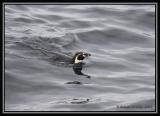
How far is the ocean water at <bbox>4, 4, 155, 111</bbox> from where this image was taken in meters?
10.6

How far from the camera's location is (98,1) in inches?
787

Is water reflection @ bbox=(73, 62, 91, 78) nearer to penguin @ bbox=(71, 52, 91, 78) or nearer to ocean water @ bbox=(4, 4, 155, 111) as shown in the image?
penguin @ bbox=(71, 52, 91, 78)

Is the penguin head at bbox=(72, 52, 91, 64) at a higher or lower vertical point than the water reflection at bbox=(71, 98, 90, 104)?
higher

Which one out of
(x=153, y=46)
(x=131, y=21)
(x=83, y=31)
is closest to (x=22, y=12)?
(x=83, y=31)

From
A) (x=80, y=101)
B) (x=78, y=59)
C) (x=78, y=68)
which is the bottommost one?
(x=80, y=101)

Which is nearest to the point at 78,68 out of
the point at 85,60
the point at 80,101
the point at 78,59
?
the point at 78,59

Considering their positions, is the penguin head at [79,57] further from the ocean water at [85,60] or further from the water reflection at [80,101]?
the water reflection at [80,101]

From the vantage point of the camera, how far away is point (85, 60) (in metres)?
14.2

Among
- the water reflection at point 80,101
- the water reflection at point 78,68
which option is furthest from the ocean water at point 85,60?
the water reflection at point 78,68

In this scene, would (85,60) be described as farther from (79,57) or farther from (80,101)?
(80,101)

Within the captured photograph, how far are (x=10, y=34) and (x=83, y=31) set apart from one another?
273cm

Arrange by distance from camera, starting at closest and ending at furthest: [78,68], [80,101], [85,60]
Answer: [80,101] → [78,68] → [85,60]

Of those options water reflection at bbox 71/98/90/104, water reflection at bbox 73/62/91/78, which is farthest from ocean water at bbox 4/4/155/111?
water reflection at bbox 73/62/91/78

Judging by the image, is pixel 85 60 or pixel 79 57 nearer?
pixel 79 57
